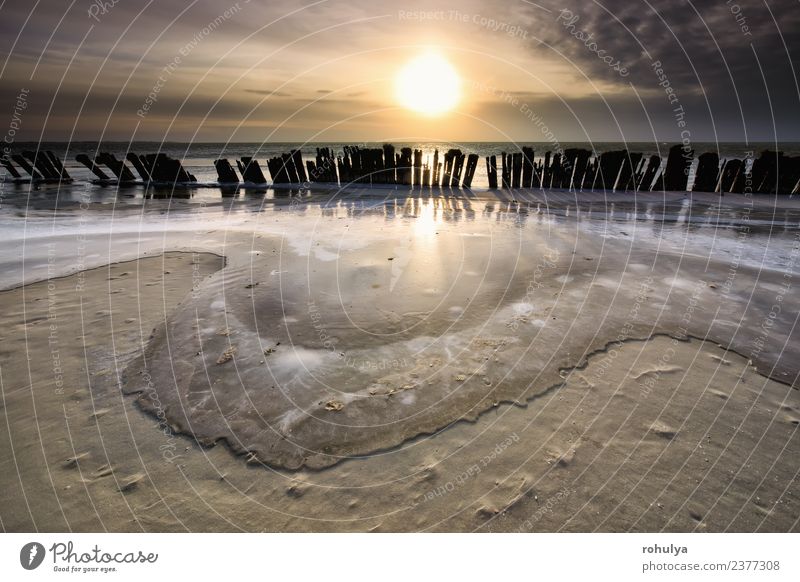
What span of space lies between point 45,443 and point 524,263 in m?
8.07

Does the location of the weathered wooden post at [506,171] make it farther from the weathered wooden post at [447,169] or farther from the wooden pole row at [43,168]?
the wooden pole row at [43,168]

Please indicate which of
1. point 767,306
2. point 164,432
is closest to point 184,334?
point 164,432

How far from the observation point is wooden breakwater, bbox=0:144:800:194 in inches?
730

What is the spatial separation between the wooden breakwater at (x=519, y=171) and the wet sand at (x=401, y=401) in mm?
14244

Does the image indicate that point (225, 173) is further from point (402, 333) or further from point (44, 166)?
point (402, 333)

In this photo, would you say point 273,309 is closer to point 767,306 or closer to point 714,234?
point 767,306

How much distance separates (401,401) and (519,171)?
20.3 metres

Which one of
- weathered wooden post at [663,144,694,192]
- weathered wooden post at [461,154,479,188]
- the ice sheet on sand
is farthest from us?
weathered wooden post at [461,154,479,188]

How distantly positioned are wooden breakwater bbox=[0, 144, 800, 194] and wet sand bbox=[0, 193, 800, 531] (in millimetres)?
14244

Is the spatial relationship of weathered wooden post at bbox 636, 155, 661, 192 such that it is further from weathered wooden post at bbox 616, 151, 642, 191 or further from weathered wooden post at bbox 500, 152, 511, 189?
weathered wooden post at bbox 500, 152, 511, 189

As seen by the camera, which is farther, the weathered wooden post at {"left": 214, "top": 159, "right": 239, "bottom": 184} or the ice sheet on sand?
the weathered wooden post at {"left": 214, "top": 159, "right": 239, "bottom": 184}

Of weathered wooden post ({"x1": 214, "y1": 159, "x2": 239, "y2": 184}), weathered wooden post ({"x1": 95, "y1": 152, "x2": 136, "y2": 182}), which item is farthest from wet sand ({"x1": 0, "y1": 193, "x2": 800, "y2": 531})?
weathered wooden post ({"x1": 95, "y1": 152, "x2": 136, "y2": 182})

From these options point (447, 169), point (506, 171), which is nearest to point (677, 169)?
point (506, 171)

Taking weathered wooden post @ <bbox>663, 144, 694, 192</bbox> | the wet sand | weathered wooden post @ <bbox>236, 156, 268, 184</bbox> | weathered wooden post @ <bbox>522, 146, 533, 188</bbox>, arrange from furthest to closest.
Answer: weathered wooden post @ <bbox>236, 156, 268, 184</bbox>
weathered wooden post @ <bbox>522, 146, 533, 188</bbox>
weathered wooden post @ <bbox>663, 144, 694, 192</bbox>
the wet sand
